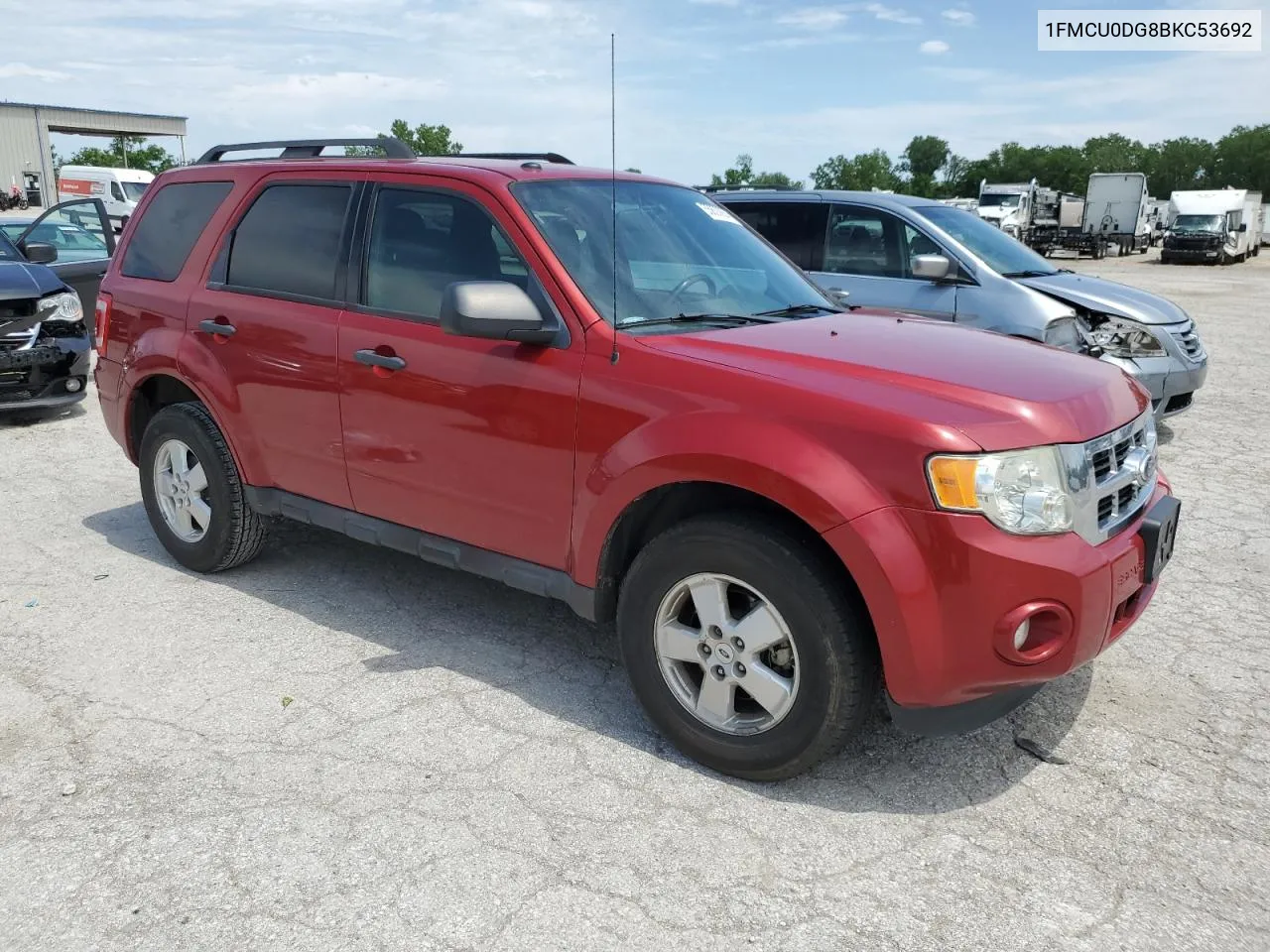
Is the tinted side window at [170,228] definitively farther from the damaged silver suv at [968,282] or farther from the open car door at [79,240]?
the open car door at [79,240]

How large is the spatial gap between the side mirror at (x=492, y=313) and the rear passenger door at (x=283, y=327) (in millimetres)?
959

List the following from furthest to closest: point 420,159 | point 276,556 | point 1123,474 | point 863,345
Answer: point 276,556 → point 420,159 → point 863,345 → point 1123,474

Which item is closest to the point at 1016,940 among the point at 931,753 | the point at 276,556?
the point at 931,753

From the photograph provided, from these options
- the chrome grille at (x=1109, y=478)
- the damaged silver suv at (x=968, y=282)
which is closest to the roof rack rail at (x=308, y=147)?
the chrome grille at (x=1109, y=478)

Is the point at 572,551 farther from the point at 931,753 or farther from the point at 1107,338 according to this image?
the point at 1107,338

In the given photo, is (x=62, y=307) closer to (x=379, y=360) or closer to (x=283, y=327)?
(x=283, y=327)

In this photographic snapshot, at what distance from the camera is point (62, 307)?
8.02 meters

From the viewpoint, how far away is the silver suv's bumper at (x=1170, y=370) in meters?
7.18

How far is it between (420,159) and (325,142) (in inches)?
25.3

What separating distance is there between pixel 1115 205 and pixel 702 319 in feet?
137

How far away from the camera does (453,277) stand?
3.76 m

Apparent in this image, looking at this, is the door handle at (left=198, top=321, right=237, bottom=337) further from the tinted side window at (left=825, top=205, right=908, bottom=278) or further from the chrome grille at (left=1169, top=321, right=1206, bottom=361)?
the chrome grille at (left=1169, top=321, right=1206, bottom=361)

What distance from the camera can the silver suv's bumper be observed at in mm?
7184

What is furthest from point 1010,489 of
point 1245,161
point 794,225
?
point 1245,161
